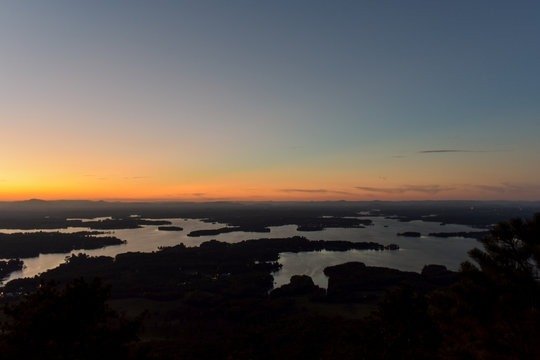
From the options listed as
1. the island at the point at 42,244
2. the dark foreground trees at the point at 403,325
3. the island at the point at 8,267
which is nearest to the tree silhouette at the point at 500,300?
the dark foreground trees at the point at 403,325

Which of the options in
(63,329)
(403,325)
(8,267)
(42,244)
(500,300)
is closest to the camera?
(500,300)

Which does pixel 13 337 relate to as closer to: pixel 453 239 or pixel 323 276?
pixel 323 276

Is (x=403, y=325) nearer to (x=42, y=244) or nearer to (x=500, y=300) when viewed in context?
(x=500, y=300)

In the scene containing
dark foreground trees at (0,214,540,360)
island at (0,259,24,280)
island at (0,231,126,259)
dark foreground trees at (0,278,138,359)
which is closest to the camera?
dark foreground trees at (0,214,540,360)

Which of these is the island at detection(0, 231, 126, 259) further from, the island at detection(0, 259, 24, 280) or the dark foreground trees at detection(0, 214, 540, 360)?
the dark foreground trees at detection(0, 214, 540, 360)

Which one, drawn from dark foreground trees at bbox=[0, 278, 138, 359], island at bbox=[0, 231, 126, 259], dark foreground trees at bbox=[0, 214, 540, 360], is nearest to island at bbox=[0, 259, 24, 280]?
island at bbox=[0, 231, 126, 259]

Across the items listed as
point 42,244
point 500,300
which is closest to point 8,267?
point 42,244

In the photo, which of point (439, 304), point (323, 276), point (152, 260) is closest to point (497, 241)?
point (439, 304)

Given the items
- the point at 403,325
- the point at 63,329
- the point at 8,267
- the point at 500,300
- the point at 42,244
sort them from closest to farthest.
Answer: the point at 500,300, the point at 63,329, the point at 403,325, the point at 8,267, the point at 42,244

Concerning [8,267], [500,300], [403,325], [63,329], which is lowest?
[8,267]
